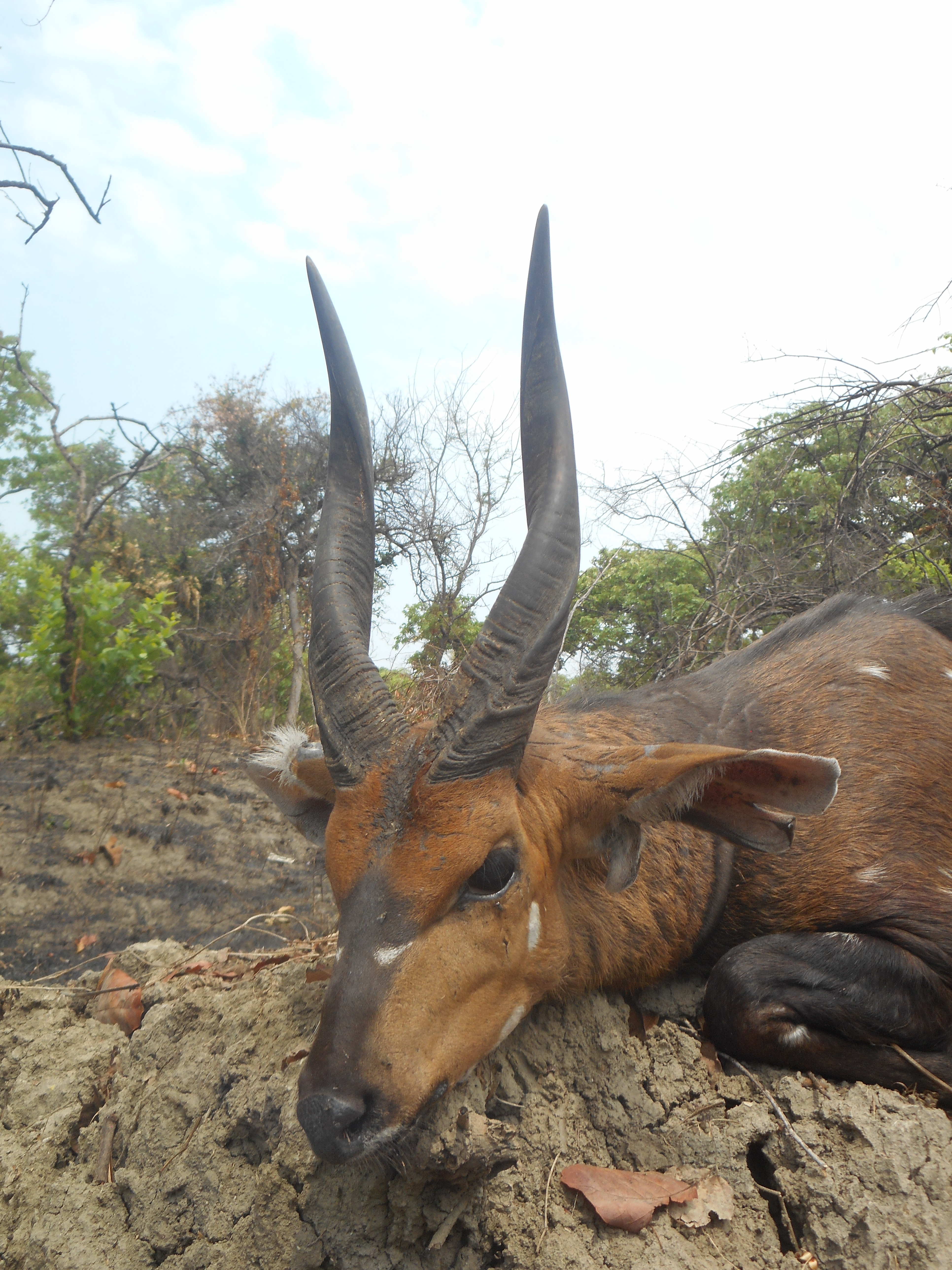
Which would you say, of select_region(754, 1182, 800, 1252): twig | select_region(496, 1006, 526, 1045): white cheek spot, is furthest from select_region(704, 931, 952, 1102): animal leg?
select_region(496, 1006, 526, 1045): white cheek spot

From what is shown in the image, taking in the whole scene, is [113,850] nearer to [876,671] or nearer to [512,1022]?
[512,1022]

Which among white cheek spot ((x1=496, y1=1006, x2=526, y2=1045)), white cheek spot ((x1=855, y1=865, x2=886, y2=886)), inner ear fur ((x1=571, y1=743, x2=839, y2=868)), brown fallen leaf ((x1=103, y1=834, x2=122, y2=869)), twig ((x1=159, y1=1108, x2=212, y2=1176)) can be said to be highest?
inner ear fur ((x1=571, y1=743, x2=839, y2=868))

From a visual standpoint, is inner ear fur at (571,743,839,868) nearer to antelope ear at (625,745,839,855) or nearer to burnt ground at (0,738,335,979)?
antelope ear at (625,745,839,855)

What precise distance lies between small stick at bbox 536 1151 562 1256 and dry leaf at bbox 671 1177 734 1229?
0.36 meters

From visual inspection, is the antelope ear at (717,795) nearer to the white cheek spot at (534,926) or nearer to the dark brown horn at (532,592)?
the white cheek spot at (534,926)

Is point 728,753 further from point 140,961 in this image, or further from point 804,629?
point 140,961

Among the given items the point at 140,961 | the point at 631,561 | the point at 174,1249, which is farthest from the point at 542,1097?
the point at 631,561

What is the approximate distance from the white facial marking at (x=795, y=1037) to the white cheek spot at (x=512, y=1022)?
0.94 metres

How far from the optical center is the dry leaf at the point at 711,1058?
9.75ft

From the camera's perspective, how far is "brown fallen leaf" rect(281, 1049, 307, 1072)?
286 cm

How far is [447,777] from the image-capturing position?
8.64 feet

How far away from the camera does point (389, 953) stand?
2.40m

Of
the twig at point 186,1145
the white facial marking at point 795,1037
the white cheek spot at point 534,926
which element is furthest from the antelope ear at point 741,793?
the twig at point 186,1145

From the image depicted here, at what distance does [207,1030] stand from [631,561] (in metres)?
12.7
